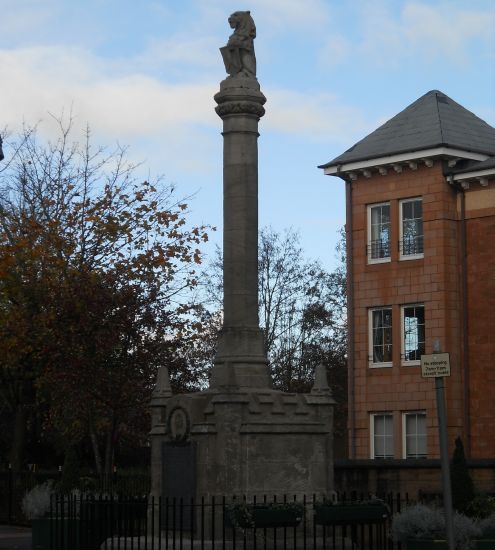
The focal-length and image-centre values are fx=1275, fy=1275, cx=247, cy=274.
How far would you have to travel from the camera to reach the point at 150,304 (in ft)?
114

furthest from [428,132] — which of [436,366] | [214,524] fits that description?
[436,366]

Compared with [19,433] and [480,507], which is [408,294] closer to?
[19,433]

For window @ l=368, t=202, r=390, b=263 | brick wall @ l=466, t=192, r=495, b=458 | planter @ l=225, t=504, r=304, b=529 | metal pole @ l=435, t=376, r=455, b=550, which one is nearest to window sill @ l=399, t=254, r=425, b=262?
window @ l=368, t=202, r=390, b=263

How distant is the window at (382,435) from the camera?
132 ft

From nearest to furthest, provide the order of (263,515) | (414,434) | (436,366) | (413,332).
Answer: (436,366)
(263,515)
(414,434)
(413,332)

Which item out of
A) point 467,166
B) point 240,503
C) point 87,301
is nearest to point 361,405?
point 467,166

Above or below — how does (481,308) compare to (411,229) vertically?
below

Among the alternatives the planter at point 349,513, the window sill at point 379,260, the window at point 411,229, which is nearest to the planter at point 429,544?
the planter at point 349,513

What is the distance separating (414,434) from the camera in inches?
1560

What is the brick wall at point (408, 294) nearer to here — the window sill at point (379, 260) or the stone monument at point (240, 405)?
the window sill at point (379, 260)

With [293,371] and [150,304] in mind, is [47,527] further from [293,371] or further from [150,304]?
[293,371]

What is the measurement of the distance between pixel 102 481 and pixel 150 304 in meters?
6.65

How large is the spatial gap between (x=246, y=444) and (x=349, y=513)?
2.00 metres

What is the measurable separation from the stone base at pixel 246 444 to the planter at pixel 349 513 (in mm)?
1386
